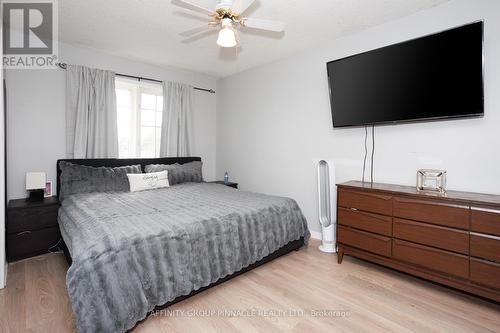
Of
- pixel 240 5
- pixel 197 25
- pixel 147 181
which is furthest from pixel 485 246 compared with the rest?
pixel 147 181

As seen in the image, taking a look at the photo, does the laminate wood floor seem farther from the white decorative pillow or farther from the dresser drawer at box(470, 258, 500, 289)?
the white decorative pillow

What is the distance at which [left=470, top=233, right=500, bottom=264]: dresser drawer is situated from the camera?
1820mm

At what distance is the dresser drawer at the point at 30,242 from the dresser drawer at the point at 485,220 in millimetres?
3996

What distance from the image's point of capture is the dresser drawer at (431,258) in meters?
1.98

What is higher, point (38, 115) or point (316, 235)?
point (38, 115)

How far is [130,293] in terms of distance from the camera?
1.61m

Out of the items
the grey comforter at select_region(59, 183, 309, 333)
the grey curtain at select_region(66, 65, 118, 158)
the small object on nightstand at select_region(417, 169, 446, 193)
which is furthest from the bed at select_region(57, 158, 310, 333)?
the small object on nightstand at select_region(417, 169, 446, 193)

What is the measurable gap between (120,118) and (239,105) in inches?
76.7

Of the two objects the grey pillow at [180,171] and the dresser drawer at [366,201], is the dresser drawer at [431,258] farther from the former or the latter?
the grey pillow at [180,171]

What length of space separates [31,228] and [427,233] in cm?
389

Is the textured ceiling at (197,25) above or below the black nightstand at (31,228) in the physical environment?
above

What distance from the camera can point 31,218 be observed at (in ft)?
9.00

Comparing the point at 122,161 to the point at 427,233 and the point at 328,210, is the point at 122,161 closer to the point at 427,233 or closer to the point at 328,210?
the point at 328,210

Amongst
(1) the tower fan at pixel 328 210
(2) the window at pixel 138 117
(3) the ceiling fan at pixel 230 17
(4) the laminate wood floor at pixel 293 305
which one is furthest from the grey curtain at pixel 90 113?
(1) the tower fan at pixel 328 210
